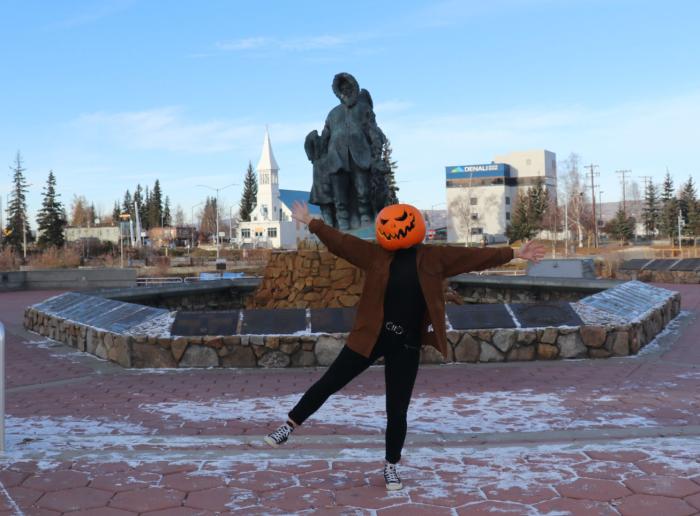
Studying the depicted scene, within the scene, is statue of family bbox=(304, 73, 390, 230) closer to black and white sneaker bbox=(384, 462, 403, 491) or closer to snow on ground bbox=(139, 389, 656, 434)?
snow on ground bbox=(139, 389, 656, 434)

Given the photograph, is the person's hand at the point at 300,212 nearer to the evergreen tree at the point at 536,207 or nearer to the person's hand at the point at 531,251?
the person's hand at the point at 531,251

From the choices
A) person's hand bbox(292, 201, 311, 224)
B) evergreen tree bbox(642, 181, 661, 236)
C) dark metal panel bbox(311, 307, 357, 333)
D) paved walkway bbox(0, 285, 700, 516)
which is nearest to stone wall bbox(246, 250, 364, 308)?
dark metal panel bbox(311, 307, 357, 333)

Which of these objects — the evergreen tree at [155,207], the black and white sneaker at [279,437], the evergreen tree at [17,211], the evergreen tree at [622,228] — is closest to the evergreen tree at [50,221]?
the evergreen tree at [17,211]

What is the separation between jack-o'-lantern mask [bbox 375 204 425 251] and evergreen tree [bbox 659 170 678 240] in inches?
2928

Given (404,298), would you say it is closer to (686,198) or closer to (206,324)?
(206,324)

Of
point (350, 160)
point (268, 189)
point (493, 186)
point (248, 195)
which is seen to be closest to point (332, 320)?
point (350, 160)

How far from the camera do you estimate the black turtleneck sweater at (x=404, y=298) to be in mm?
3795

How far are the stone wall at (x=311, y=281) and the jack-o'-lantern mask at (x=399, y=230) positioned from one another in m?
6.45

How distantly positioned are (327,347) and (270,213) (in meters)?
101

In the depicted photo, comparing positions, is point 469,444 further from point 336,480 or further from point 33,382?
point 33,382

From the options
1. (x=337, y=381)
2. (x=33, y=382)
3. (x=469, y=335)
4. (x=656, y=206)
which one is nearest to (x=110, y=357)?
(x=33, y=382)

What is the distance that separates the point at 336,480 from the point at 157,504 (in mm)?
981

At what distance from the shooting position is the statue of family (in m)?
11.3

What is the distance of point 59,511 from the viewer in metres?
3.55
